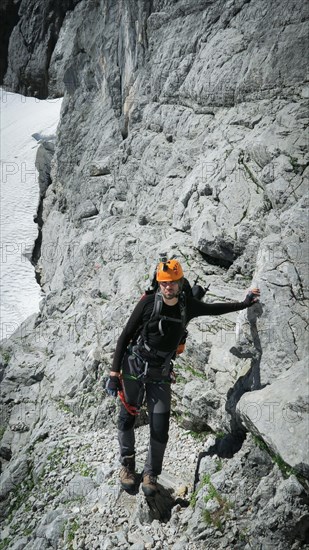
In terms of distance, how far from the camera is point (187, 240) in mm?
13305

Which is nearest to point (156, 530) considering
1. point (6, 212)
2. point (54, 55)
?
point (54, 55)

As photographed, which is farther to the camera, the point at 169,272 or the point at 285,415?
the point at 169,272

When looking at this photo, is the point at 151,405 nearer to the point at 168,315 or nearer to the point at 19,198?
the point at 168,315

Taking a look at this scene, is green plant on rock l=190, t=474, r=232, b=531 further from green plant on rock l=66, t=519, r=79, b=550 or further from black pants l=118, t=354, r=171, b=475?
green plant on rock l=66, t=519, r=79, b=550

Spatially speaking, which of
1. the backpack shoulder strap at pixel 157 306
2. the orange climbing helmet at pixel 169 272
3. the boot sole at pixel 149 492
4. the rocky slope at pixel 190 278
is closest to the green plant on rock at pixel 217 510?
the rocky slope at pixel 190 278

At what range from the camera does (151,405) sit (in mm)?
7570

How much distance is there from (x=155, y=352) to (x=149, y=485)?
7.89ft

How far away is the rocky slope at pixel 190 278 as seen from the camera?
665 cm

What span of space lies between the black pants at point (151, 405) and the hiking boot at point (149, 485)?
0.28ft

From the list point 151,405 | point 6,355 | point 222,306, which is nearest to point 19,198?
point 6,355

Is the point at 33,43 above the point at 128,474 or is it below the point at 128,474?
above

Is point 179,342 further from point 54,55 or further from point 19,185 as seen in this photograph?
point 19,185

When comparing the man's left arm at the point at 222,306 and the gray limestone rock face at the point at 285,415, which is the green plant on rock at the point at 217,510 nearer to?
the gray limestone rock face at the point at 285,415

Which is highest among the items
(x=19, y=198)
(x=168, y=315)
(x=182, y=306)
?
(x=182, y=306)
